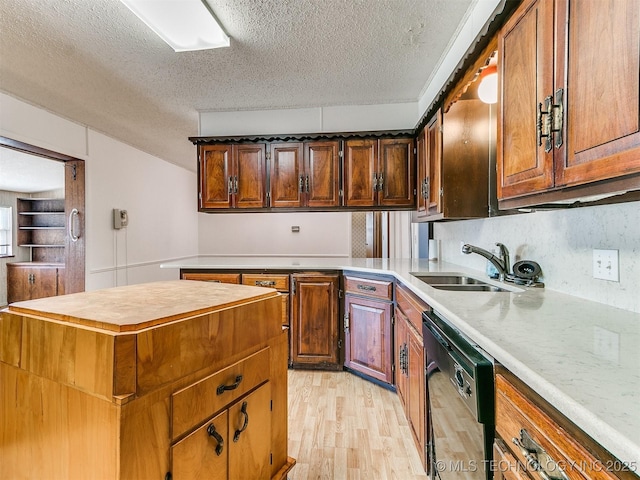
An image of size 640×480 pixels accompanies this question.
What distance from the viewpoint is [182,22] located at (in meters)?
1.92

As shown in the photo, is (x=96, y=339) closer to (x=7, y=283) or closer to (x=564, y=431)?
(x=564, y=431)

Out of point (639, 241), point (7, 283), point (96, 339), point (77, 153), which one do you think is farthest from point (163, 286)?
point (7, 283)

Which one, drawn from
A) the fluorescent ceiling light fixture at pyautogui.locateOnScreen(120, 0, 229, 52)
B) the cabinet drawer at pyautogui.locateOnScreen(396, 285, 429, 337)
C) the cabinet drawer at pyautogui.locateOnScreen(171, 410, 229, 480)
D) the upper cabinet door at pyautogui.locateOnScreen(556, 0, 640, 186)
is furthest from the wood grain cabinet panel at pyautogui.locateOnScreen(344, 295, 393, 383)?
the fluorescent ceiling light fixture at pyautogui.locateOnScreen(120, 0, 229, 52)

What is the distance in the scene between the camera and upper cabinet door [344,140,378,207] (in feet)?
10.2

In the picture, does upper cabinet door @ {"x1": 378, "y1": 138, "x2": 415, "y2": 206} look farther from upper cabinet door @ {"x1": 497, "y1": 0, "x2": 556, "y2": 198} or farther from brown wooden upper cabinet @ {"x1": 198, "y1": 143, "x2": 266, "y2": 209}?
upper cabinet door @ {"x1": 497, "y1": 0, "x2": 556, "y2": 198}

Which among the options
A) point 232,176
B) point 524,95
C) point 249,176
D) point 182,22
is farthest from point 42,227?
point 524,95

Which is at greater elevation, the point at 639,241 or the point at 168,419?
the point at 639,241

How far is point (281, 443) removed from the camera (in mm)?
1361

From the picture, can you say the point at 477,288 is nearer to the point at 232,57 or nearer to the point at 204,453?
the point at 204,453

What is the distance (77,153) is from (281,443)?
402 cm

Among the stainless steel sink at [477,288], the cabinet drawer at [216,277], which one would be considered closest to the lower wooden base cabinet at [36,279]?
the cabinet drawer at [216,277]

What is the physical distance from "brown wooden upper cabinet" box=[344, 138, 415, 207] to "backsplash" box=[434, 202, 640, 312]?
3.75 ft

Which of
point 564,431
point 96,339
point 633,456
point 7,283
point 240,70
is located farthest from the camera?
point 7,283

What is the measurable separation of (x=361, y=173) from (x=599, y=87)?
2.34 m
